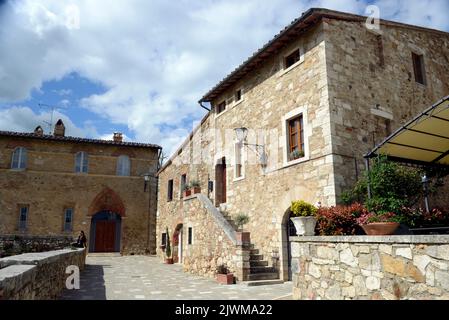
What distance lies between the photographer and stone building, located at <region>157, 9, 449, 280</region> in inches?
326

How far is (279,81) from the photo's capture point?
33.2 feet

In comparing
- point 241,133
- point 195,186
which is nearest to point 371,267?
point 241,133

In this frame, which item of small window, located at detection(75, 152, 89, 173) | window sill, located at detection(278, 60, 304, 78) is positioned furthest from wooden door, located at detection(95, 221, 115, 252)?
window sill, located at detection(278, 60, 304, 78)

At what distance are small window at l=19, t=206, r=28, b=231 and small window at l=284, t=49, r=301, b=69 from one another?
57.3ft

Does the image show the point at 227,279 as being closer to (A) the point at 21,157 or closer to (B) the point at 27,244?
(B) the point at 27,244

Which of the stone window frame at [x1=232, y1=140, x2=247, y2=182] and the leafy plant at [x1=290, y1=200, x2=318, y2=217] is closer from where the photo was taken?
A: the leafy plant at [x1=290, y1=200, x2=318, y2=217]

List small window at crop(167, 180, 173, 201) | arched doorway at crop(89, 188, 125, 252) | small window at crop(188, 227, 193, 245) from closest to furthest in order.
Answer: small window at crop(188, 227, 193, 245), small window at crop(167, 180, 173, 201), arched doorway at crop(89, 188, 125, 252)

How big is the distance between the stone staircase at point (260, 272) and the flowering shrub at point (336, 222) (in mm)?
3368

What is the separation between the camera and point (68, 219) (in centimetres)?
2022

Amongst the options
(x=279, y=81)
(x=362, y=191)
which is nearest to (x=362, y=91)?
(x=279, y=81)

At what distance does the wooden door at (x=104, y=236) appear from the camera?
2080 centimetres

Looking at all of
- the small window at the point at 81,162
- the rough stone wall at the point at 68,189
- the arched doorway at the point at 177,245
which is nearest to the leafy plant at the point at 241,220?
the arched doorway at the point at 177,245

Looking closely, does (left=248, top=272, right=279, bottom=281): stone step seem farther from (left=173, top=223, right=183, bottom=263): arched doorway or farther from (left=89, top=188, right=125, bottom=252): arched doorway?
(left=89, top=188, right=125, bottom=252): arched doorway

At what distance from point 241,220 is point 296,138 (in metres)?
3.31
